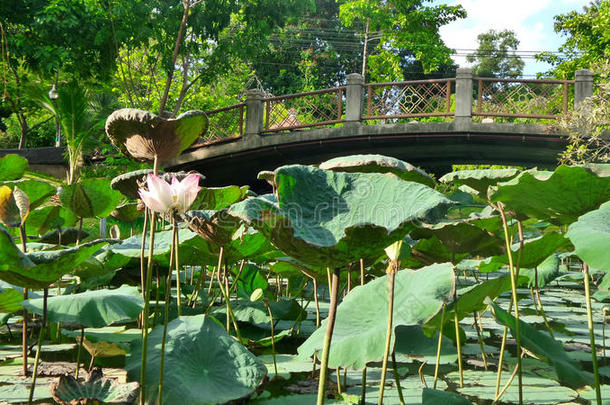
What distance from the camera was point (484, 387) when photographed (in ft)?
5.33

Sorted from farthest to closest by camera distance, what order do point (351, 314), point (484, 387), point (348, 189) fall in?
point (484, 387) < point (351, 314) < point (348, 189)

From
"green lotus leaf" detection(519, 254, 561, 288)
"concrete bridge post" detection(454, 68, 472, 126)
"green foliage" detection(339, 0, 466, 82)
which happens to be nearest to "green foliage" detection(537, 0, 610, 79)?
"green foliage" detection(339, 0, 466, 82)

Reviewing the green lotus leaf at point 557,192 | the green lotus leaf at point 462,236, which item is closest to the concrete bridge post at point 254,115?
the green lotus leaf at point 462,236

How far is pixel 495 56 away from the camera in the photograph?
3662 cm

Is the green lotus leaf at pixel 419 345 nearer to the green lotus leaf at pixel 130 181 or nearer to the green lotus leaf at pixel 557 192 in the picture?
the green lotus leaf at pixel 557 192

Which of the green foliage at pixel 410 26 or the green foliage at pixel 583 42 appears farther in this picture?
the green foliage at pixel 410 26

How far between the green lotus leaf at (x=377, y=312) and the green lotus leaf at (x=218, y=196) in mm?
1082

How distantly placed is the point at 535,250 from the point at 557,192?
0.47 metres

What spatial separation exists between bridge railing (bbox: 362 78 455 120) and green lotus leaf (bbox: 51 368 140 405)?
10.5 metres

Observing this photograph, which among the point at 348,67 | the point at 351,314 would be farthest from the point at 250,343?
the point at 348,67

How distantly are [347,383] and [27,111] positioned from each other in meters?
18.2

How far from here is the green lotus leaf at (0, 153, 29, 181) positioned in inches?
127

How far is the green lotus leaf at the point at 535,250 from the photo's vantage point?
1.65 metres

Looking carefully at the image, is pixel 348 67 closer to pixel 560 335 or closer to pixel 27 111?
pixel 27 111
